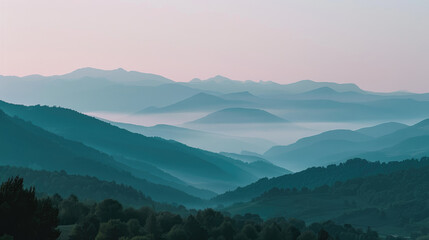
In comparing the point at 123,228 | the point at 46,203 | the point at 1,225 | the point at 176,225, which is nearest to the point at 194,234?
the point at 176,225

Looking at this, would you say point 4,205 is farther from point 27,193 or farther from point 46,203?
point 46,203

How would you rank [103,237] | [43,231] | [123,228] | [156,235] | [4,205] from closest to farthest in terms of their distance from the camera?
1. [4,205]
2. [43,231]
3. [103,237]
4. [123,228]
5. [156,235]

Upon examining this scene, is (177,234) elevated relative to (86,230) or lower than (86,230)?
elevated

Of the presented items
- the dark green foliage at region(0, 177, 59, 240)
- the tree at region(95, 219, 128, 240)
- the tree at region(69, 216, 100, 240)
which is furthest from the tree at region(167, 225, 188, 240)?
the dark green foliage at region(0, 177, 59, 240)

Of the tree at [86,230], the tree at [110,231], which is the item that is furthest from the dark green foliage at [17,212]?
the tree at [86,230]

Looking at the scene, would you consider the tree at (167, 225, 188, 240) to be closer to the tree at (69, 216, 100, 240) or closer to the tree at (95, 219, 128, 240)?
the tree at (69, 216, 100, 240)

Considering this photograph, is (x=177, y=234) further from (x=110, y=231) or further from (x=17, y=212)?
(x=17, y=212)

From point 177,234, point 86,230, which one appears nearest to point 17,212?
point 86,230

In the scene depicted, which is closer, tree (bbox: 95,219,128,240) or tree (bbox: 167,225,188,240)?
tree (bbox: 95,219,128,240)

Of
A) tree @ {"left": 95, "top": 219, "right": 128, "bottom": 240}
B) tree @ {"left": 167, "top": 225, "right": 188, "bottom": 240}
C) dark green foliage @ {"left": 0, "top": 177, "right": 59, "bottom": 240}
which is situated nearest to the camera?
dark green foliage @ {"left": 0, "top": 177, "right": 59, "bottom": 240}

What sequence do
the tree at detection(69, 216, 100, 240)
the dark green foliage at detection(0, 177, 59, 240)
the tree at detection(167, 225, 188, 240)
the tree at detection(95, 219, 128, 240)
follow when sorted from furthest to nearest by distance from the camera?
the tree at detection(167, 225, 188, 240) < the tree at detection(69, 216, 100, 240) < the tree at detection(95, 219, 128, 240) < the dark green foliage at detection(0, 177, 59, 240)

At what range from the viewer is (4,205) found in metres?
108

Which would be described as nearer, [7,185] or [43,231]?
[7,185]

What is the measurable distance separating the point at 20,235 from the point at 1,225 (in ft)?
12.0
